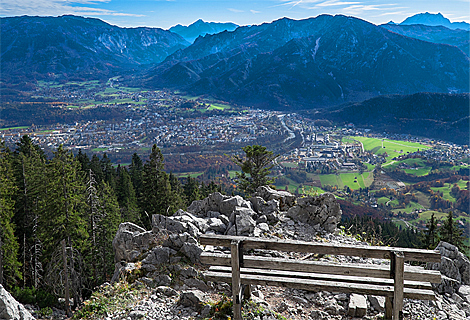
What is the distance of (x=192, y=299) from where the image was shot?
812 centimetres

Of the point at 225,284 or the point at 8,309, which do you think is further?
the point at 225,284

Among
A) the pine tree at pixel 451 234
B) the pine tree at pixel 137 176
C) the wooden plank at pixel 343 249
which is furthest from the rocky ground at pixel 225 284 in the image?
the pine tree at pixel 137 176

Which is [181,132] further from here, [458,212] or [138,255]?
[138,255]

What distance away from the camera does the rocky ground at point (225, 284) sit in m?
7.84

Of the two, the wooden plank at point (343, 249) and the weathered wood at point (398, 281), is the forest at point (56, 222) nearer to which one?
the wooden plank at point (343, 249)

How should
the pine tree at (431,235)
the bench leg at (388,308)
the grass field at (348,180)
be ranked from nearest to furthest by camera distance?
the bench leg at (388,308), the pine tree at (431,235), the grass field at (348,180)

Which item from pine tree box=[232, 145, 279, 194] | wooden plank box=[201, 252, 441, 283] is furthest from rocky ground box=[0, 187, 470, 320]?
pine tree box=[232, 145, 279, 194]

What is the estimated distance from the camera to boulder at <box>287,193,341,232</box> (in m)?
13.3

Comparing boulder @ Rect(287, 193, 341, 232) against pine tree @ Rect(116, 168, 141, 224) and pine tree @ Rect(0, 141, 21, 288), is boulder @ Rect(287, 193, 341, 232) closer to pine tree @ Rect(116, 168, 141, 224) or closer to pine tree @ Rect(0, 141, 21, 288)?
pine tree @ Rect(0, 141, 21, 288)

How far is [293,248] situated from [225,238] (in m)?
1.55

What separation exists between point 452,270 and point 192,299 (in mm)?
8452

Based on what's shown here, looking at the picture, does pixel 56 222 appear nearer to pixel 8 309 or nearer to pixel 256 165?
pixel 8 309

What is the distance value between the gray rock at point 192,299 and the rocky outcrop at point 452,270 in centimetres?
721

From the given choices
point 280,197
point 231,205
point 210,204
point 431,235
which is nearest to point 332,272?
point 231,205
